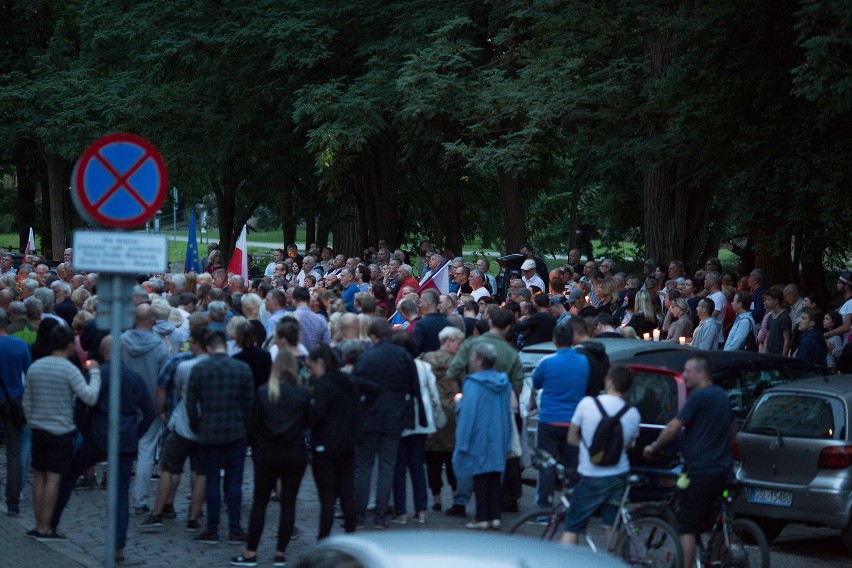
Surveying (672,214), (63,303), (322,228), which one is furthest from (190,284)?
(322,228)

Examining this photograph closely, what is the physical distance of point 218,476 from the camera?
423 inches

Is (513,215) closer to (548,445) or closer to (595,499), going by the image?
(548,445)

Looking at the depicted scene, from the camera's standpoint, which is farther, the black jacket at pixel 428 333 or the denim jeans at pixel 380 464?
the black jacket at pixel 428 333

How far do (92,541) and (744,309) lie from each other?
→ 9370 mm

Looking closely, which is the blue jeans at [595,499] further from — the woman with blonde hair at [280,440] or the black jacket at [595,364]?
the black jacket at [595,364]

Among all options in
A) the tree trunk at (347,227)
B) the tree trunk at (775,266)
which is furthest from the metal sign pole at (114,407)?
the tree trunk at (347,227)

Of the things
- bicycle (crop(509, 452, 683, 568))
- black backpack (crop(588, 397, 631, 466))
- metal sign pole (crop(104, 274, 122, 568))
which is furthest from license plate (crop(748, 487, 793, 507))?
metal sign pole (crop(104, 274, 122, 568))

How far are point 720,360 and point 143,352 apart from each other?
537cm

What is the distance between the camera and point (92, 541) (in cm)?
1118

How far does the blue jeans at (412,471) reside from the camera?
38.6ft

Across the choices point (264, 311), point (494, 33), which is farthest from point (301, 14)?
point (264, 311)

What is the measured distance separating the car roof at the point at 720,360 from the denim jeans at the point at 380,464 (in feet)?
8.14

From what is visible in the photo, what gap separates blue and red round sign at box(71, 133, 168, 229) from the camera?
8164 mm

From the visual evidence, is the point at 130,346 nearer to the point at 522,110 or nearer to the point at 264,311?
the point at 264,311
